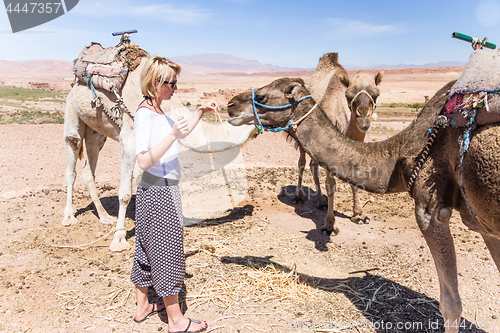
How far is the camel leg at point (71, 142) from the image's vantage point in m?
6.19

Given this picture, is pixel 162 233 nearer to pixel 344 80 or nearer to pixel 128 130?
pixel 128 130

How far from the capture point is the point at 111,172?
9.34 meters

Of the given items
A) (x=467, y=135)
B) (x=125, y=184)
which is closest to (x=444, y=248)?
(x=467, y=135)

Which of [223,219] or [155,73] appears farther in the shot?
[223,219]

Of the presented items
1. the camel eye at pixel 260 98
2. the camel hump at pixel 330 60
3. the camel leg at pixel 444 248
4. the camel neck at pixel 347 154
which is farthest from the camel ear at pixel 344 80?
the camel leg at pixel 444 248

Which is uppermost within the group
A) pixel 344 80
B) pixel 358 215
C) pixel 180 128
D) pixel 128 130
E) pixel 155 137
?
pixel 344 80

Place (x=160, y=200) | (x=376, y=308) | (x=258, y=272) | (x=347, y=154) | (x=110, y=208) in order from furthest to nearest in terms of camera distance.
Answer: (x=110, y=208), (x=258, y=272), (x=376, y=308), (x=347, y=154), (x=160, y=200)

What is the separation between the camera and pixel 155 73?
288 cm

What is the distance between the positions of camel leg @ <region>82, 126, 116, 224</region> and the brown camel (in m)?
4.07

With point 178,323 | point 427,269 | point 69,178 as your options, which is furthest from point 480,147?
point 69,178

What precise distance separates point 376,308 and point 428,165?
1.93 meters

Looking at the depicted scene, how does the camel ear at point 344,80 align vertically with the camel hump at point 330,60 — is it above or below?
below

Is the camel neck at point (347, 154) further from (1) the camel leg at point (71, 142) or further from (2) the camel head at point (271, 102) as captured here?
(1) the camel leg at point (71, 142)

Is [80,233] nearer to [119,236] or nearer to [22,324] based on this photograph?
[119,236]
